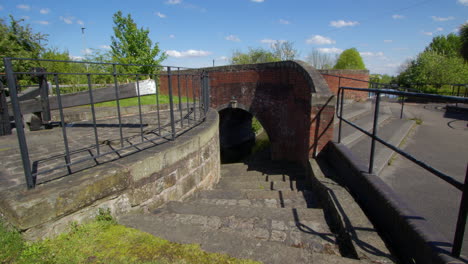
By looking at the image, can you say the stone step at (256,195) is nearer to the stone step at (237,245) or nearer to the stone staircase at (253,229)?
the stone staircase at (253,229)

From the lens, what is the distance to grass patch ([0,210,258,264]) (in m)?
1.82

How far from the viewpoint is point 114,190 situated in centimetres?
263

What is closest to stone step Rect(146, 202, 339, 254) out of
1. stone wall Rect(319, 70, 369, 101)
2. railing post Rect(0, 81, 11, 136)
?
railing post Rect(0, 81, 11, 136)

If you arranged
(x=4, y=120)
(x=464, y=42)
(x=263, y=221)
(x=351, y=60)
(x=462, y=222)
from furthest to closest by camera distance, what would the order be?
1. (x=351, y=60)
2. (x=464, y=42)
3. (x=4, y=120)
4. (x=263, y=221)
5. (x=462, y=222)

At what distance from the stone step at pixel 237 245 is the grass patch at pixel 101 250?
121 mm

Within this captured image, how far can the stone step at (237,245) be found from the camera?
6.10 ft

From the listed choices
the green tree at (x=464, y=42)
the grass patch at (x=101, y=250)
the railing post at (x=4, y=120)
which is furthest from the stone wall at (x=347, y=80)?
the grass patch at (x=101, y=250)

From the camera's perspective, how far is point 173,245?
198 cm

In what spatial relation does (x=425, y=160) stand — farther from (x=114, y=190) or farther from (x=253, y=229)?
(x=114, y=190)

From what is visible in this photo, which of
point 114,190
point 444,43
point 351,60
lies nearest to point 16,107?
point 114,190

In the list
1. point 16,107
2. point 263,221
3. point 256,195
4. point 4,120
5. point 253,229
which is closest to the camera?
point 16,107

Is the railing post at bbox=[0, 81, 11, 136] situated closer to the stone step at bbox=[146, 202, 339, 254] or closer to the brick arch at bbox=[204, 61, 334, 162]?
the stone step at bbox=[146, 202, 339, 254]

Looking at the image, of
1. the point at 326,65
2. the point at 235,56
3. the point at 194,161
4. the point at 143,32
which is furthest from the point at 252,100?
the point at 326,65

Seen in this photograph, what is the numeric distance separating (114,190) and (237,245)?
1.43m
